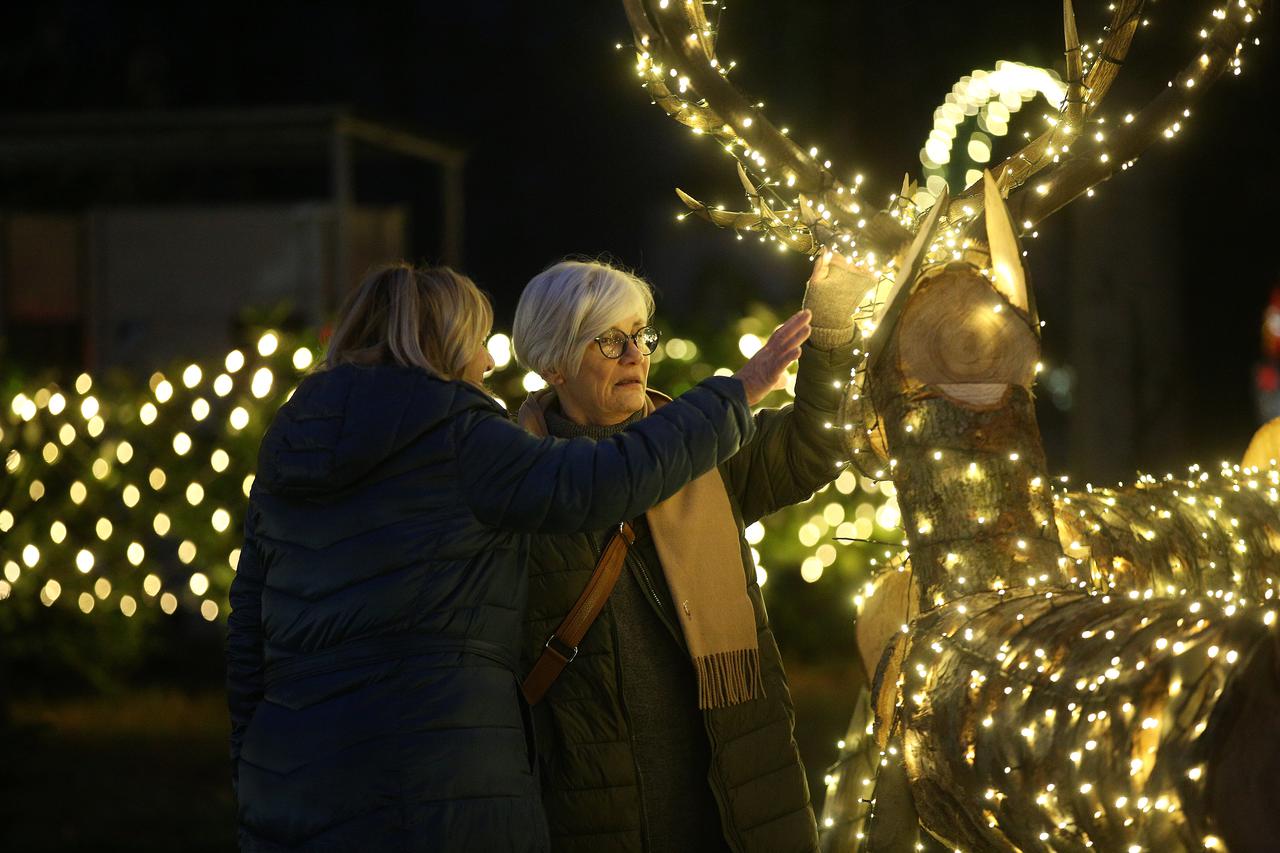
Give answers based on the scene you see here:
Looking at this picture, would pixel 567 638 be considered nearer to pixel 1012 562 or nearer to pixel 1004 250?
pixel 1012 562

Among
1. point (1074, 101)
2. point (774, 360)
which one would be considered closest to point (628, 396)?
point (774, 360)

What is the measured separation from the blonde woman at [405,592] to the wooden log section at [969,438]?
51 centimetres

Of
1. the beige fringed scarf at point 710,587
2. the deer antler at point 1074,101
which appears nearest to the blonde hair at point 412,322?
the beige fringed scarf at point 710,587

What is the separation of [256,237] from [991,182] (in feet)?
26.0

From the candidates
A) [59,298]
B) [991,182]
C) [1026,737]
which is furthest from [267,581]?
[59,298]

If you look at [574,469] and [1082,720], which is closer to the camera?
[1082,720]

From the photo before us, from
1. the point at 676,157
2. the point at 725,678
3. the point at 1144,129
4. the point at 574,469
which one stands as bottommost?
the point at 725,678

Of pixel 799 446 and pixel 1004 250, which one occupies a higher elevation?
pixel 1004 250

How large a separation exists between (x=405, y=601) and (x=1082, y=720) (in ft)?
3.44

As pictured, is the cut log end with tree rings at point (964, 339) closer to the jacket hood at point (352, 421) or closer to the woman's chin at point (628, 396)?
the woman's chin at point (628, 396)

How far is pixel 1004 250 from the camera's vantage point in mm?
2826

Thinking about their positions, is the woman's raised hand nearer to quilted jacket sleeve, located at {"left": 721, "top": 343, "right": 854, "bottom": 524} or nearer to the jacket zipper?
quilted jacket sleeve, located at {"left": 721, "top": 343, "right": 854, "bottom": 524}

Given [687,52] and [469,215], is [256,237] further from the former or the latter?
[469,215]

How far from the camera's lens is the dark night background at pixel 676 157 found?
25.8ft
